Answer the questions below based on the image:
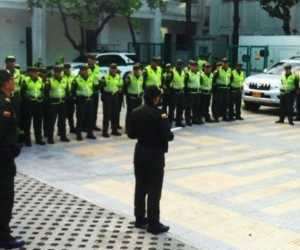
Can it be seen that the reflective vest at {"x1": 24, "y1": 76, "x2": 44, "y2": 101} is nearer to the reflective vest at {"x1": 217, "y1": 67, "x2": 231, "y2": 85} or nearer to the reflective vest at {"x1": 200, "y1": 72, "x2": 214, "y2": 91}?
the reflective vest at {"x1": 200, "y1": 72, "x2": 214, "y2": 91}

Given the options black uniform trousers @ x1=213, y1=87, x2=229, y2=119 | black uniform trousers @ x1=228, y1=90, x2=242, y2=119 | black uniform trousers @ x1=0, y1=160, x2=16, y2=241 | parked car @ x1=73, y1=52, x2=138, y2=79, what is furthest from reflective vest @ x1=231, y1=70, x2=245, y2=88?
black uniform trousers @ x1=0, y1=160, x2=16, y2=241

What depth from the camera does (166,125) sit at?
563cm

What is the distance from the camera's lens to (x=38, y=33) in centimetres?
2516

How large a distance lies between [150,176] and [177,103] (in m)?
7.39

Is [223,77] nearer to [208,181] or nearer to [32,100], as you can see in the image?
[32,100]

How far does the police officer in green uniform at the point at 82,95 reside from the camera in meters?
11.0

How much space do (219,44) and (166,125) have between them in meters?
21.8

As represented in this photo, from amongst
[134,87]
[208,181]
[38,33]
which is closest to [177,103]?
[134,87]

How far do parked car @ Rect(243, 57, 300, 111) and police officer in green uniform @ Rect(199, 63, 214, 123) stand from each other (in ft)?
8.52

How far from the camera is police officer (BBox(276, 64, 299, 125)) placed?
1362 centimetres

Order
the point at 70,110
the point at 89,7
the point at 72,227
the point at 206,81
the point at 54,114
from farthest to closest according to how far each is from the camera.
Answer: the point at 89,7, the point at 206,81, the point at 70,110, the point at 54,114, the point at 72,227

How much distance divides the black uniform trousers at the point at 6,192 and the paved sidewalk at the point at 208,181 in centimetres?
144

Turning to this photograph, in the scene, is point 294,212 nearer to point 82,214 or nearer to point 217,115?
point 82,214

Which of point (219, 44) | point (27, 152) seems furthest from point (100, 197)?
point (219, 44)
